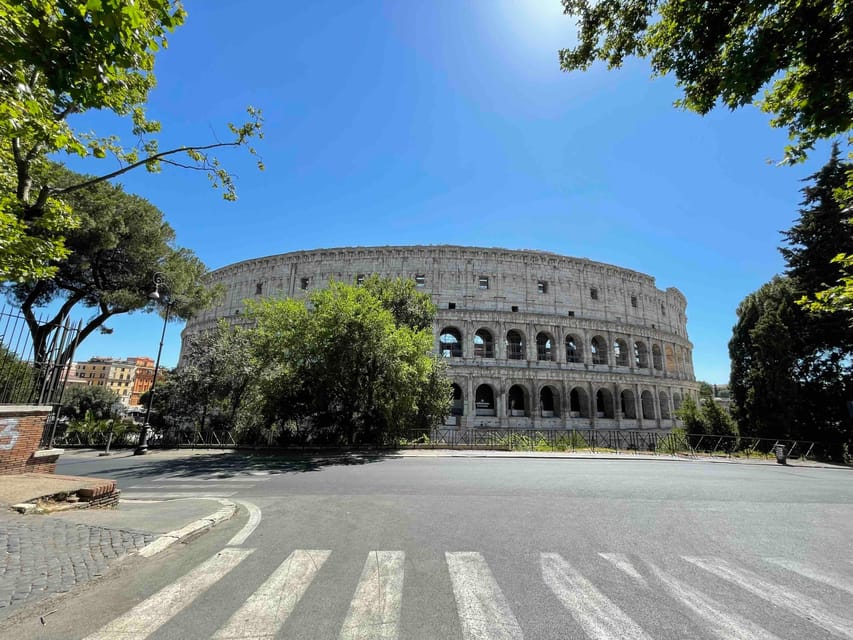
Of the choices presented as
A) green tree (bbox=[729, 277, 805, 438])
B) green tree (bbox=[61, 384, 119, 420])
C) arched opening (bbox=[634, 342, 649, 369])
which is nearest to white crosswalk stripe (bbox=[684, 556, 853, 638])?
green tree (bbox=[729, 277, 805, 438])

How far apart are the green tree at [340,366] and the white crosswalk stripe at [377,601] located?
11.6 metres

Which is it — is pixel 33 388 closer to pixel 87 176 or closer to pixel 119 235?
pixel 119 235

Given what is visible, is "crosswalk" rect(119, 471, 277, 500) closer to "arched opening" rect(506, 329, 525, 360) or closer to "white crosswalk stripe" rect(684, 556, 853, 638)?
"white crosswalk stripe" rect(684, 556, 853, 638)

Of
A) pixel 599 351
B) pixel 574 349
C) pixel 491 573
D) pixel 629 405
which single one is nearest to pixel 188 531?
pixel 491 573

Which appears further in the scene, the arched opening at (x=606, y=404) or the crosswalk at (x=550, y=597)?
the arched opening at (x=606, y=404)

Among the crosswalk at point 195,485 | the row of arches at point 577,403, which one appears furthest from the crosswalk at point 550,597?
the row of arches at point 577,403

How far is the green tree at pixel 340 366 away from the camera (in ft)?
50.9

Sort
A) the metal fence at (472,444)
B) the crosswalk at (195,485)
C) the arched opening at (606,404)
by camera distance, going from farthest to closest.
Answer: the arched opening at (606,404) < the metal fence at (472,444) < the crosswalk at (195,485)

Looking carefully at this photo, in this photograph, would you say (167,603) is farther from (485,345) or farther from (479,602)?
(485,345)

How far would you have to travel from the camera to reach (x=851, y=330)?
64.9ft

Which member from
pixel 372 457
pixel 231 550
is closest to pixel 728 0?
pixel 231 550

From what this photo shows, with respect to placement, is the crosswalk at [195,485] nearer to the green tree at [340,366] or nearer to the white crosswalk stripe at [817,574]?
the green tree at [340,366]

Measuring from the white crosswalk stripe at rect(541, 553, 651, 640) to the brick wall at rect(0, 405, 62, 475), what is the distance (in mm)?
9686

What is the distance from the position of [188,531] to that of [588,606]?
4.99m
